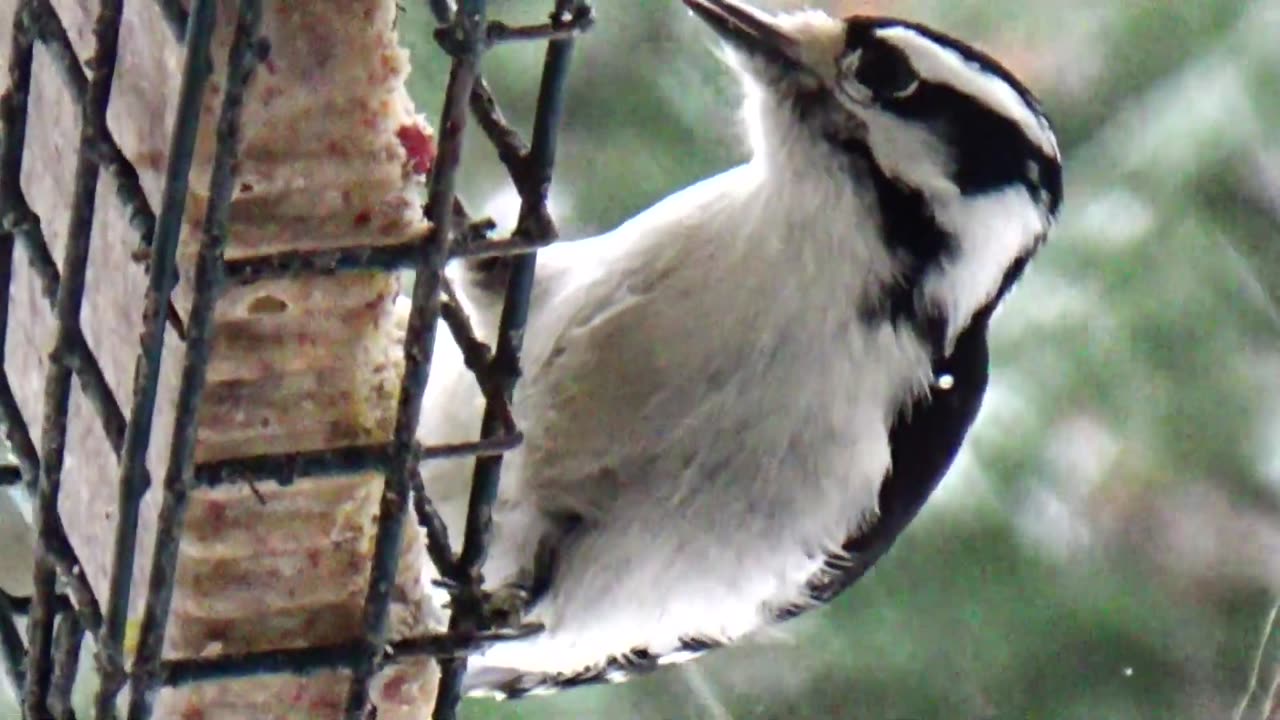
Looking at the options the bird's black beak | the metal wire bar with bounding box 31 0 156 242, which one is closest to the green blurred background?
the bird's black beak

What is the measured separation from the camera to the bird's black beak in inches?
42.2

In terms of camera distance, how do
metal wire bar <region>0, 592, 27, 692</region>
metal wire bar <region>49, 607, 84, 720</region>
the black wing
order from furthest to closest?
the black wing < metal wire bar <region>0, 592, 27, 692</region> < metal wire bar <region>49, 607, 84, 720</region>

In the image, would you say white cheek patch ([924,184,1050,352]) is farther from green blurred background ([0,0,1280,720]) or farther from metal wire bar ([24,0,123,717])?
metal wire bar ([24,0,123,717])

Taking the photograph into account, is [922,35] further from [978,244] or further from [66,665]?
[66,665]

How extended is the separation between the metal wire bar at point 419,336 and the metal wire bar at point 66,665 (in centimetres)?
17

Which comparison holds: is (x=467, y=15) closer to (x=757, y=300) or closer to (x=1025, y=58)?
(x=757, y=300)

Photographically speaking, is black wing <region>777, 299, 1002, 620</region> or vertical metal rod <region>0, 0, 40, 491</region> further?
black wing <region>777, 299, 1002, 620</region>

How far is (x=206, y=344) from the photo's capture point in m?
0.69

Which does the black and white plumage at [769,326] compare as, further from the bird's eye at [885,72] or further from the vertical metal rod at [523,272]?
the vertical metal rod at [523,272]

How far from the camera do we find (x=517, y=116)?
4.50 feet

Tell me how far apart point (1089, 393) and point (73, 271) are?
0.91 metres

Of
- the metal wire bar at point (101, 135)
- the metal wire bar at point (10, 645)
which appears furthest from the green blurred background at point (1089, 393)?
the metal wire bar at point (101, 135)

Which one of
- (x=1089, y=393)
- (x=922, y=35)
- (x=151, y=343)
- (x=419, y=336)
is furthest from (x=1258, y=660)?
(x=151, y=343)

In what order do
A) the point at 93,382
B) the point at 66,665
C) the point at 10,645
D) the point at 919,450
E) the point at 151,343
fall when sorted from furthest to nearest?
1. the point at 919,450
2. the point at 10,645
3. the point at 66,665
4. the point at 93,382
5. the point at 151,343
